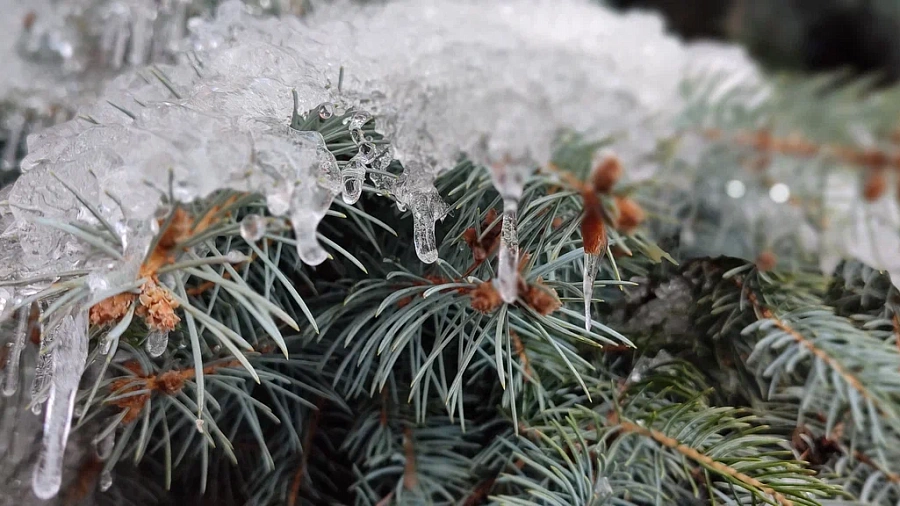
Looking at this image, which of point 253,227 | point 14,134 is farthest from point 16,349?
point 14,134

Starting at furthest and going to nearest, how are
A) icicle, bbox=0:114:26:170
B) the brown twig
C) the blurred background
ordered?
1. the blurred background
2. icicle, bbox=0:114:26:170
3. the brown twig

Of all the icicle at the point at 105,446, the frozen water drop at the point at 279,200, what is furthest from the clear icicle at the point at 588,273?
the icicle at the point at 105,446

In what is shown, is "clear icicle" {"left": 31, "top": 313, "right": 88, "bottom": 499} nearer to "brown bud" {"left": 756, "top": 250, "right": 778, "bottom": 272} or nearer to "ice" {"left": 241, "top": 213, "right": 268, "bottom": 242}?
"ice" {"left": 241, "top": 213, "right": 268, "bottom": 242}

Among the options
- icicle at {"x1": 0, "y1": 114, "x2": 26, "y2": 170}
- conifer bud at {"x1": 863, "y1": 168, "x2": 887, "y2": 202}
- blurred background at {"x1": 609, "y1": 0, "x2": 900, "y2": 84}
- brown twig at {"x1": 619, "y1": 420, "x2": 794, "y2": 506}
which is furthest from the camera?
blurred background at {"x1": 609, "y1": 0, "x2": 900, "y2": 84}

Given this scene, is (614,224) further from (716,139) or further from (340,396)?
(340,396)

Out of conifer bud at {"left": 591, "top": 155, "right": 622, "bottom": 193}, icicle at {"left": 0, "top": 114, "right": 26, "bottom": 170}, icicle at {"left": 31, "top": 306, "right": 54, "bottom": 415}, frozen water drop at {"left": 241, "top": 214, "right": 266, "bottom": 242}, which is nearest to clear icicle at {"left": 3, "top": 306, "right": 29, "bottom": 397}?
icicle at {"left": 31, "top": 306, "right": 54, "bottom": 415}

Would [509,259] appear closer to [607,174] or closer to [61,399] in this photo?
[607,174]

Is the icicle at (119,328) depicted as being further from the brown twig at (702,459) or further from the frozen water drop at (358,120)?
the brown twig at (702,459)
